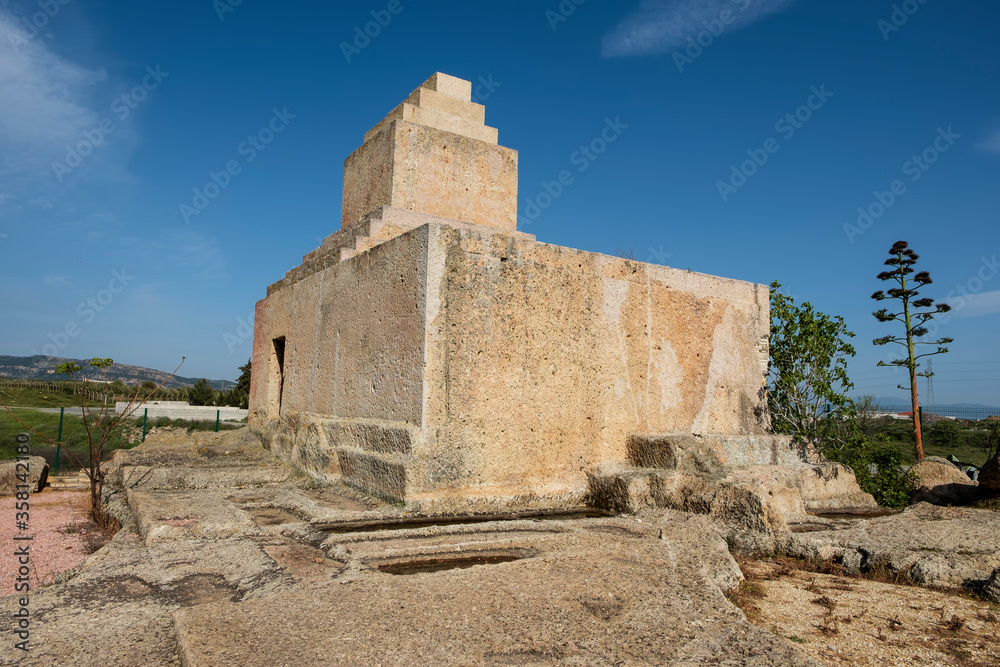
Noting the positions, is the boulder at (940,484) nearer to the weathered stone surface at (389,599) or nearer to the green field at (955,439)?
the weathered stone surface at (389,599)

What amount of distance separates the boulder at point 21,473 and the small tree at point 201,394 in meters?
20.9

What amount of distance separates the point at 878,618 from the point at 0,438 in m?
14.4

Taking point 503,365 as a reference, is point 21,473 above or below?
below

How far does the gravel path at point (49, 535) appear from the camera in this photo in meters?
3.87

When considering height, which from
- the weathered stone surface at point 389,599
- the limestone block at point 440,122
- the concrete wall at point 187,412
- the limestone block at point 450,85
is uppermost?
the limestone block at point 450,85

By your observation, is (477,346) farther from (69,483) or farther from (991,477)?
(991,477)

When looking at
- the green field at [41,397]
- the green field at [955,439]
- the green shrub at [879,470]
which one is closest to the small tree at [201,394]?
the green field at [41,397]

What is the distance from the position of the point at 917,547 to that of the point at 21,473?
27.8 feet

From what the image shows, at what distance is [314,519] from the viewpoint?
15.2ft

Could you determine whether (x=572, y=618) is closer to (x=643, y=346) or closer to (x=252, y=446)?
(x=643, y=346)

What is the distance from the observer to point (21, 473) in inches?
259

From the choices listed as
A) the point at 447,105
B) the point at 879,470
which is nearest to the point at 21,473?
the point at 447,105

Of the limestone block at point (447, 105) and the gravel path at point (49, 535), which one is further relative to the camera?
the limestone block at point (447, 105)

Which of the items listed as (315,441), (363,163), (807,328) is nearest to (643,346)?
(807,328)
